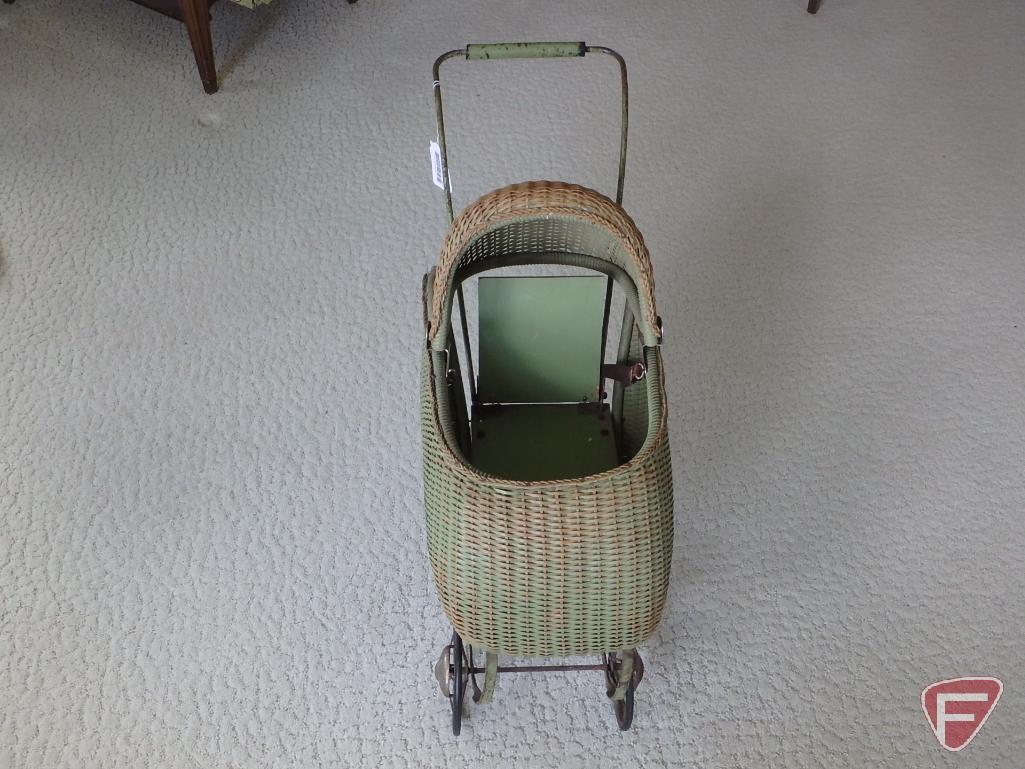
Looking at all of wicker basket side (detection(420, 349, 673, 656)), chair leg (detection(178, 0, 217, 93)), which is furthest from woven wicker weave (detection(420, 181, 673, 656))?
chair leg (detection(178, 0, 217, 93))

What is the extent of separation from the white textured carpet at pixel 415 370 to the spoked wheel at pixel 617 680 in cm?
3

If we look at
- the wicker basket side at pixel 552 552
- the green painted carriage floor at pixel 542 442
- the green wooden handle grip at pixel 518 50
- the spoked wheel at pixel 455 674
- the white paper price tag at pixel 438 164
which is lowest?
the spoked wheel at pixel 455 674

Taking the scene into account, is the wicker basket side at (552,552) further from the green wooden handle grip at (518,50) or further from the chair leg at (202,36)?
the chair leg at (202,36)

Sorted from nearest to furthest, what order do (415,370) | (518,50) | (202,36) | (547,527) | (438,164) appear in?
→ (547,527), (518,50), (438,164), (415,370), (202,36)

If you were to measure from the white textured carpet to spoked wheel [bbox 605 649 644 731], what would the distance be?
28 millimetres

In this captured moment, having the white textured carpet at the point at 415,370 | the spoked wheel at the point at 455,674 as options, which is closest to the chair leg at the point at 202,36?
the white textured carpet at the point at 415,370

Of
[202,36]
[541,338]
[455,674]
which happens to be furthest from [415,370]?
[202,36]

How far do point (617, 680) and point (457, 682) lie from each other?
20 centimetres

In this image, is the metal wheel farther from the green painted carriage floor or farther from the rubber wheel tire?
the green painted carriage floor

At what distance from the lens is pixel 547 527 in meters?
1.00

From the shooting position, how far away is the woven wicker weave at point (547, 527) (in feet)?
3.29

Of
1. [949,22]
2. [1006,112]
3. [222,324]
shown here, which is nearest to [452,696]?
[222,324]

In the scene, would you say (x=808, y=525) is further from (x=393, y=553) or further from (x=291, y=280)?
(x=291, y=280)

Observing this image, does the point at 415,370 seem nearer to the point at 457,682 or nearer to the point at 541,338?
the point at 541,338
